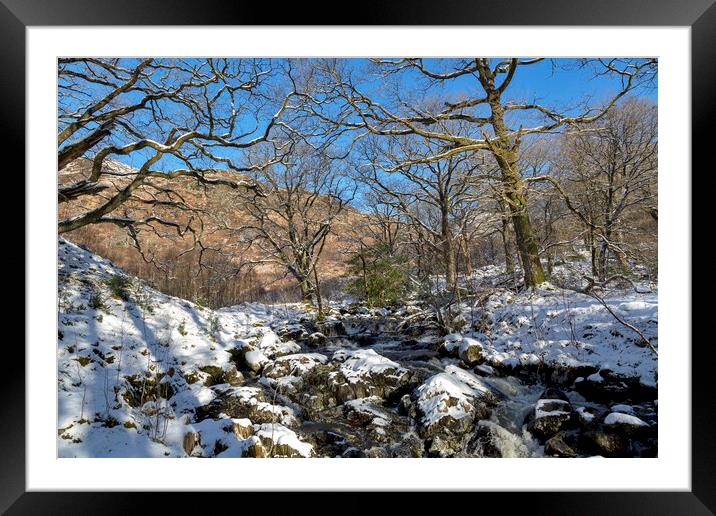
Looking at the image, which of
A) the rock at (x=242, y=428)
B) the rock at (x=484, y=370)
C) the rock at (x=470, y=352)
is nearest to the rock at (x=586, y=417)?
the rock at (x=484, y=370)

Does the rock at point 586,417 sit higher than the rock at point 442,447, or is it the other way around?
the rock at point 586,417

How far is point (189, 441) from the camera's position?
6.32 feet

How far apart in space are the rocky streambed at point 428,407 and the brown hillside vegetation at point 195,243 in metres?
1.62

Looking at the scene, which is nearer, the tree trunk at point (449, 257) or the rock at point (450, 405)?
the rock at point (450, 405)

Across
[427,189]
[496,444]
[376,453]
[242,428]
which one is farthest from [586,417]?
[427,189]

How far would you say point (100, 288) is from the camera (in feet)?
10.6

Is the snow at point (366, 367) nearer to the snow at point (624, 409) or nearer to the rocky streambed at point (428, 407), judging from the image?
the rocky streambed at point (428, 407)

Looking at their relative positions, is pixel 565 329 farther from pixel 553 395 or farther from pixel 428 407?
pixel 428 407

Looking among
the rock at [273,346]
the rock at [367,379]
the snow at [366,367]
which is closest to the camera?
the rock at [367,379]

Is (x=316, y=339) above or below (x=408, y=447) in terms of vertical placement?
above

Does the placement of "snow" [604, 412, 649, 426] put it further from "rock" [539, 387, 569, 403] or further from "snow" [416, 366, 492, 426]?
"snow" [416, 366, 492, 426]
